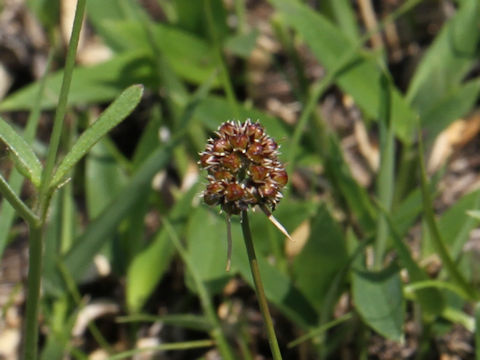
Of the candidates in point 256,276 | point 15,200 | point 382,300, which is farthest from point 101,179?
point 256,276

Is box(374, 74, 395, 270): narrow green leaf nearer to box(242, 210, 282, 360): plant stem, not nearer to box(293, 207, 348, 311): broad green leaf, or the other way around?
box(293, 207, 348, 311): broad green leaf

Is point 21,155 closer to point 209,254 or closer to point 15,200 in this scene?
point 15,200

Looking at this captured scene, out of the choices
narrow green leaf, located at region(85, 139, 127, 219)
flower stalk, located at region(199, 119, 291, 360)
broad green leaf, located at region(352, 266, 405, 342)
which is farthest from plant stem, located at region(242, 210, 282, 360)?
narrow green leaf, located at region(85, 139, 127, 219)

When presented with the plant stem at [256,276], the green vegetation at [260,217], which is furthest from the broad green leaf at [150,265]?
the plant stem at [256,276]

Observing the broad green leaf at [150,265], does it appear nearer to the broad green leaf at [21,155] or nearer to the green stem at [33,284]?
the green stem at [33,284]

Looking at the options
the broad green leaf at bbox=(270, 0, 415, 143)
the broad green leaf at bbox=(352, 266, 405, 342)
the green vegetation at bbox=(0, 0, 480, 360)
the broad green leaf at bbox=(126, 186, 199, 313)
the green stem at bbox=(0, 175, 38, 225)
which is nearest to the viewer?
the green stem at bbox=(0, 175, 38, 225)
